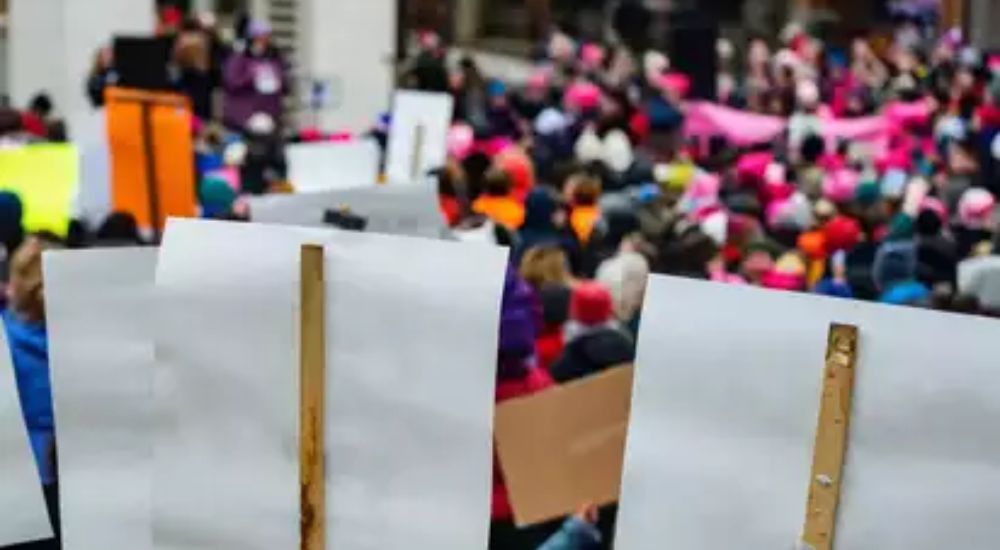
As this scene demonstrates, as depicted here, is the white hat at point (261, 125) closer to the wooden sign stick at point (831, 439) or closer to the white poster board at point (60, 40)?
the white poster board at point (60, 40)

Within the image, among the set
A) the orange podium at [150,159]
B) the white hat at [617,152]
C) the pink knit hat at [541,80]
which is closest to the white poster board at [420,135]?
the orange podium at [150,159]

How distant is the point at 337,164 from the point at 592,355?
10.5 ft

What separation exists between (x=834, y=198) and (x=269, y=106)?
6123 mm

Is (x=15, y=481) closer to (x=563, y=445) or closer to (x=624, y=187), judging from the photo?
(x=563, y=445)

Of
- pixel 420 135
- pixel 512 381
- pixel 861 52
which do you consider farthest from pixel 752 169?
pixel 861 52

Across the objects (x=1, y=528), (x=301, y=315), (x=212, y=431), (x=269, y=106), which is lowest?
(x=269, y=106)

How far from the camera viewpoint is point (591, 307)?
18.0 feet

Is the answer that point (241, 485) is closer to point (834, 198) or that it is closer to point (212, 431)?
point (212, 431)

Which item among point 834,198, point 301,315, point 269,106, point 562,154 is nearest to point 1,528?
point 301,315

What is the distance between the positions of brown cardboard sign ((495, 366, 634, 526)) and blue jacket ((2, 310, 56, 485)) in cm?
118

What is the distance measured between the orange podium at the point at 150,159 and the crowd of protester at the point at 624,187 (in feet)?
1.26

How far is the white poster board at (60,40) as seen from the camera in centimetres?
1523

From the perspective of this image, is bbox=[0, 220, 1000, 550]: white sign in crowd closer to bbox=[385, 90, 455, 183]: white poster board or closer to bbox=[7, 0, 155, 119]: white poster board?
bbox=[385, 90, 455, 183]: white poster board

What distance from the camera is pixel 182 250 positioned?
106 inches
